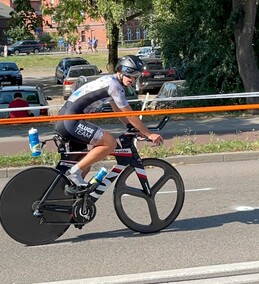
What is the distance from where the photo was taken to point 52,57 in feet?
197

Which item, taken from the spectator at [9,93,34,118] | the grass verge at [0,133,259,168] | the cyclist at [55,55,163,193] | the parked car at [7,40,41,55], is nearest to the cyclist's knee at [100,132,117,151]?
the cyclist at [55,55,163,193]

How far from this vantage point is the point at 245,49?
19281mm

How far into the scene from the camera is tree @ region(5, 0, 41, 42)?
30.0m

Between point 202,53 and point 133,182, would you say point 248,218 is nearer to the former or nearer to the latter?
point 133,182

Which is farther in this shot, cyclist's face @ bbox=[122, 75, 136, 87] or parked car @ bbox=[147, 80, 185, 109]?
parked car @ bbox=[147, 80, 185, 109]

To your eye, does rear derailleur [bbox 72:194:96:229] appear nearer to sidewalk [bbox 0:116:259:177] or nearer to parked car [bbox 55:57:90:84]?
sidewalk [bbox 0:116:259:177]

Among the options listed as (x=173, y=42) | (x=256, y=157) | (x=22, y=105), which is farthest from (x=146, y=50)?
(x=256, y=157)

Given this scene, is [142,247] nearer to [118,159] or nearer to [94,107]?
[118,159]

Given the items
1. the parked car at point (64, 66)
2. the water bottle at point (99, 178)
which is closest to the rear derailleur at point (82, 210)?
the water bottle at point (99, 178)

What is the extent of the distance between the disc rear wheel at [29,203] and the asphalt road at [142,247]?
15cm

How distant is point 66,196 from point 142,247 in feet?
2.82

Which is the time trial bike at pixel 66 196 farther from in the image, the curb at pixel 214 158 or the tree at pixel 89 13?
the tree at pixel 89 13

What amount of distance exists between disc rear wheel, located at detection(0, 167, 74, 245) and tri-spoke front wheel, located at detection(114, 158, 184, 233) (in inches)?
22.1

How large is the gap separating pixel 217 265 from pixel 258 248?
655 mm
